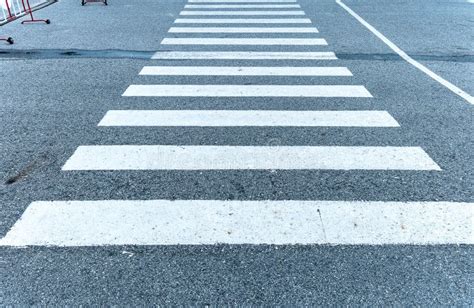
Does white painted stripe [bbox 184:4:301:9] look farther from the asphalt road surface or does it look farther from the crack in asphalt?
the crack in asphalt

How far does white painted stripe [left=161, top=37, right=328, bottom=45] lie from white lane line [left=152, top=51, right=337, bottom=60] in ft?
2.71

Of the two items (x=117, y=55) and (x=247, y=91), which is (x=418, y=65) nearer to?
(x=247, y=91)

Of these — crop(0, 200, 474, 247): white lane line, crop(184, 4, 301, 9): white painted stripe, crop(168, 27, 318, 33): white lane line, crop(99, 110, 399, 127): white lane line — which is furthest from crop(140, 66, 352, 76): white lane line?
crop(184, 4, 301, 9): white painted stripe

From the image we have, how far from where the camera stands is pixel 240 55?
9.13 meters

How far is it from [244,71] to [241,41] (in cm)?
243

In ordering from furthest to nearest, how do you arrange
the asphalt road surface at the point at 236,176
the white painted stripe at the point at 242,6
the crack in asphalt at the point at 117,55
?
1. the white painted stripe at the point at 242,6
2. the crack in asphalt at the point at 117,55
3. the asphalt road surface at the point at 236,176

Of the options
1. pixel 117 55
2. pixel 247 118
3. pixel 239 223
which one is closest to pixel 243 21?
pixel 117 55

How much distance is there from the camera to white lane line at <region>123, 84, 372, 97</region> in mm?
6977

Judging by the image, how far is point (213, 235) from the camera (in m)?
3.81

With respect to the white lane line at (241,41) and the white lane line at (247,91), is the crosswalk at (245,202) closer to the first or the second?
the white lane line at (247,91)

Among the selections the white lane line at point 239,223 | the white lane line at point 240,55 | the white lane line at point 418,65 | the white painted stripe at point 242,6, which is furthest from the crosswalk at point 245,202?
the white painted stripe at point 242,6

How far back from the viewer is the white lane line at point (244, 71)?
313 inches

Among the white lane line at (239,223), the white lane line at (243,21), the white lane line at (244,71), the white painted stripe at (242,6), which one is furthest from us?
the white painted stripe at (242,6)

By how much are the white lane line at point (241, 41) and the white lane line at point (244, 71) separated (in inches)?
77.2
